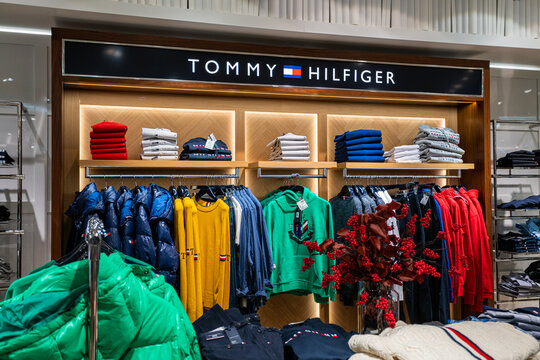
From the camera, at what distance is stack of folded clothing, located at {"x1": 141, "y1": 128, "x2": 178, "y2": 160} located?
3562 mm

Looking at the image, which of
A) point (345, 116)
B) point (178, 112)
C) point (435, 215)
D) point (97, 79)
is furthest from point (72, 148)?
point (435, 215)

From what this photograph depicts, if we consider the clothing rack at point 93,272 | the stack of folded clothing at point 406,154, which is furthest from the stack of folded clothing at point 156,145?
the clothing rack at point 93,272

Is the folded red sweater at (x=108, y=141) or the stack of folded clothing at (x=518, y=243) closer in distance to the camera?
the folded red sweater at (x=108, y=141)

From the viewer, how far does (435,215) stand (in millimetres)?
3873

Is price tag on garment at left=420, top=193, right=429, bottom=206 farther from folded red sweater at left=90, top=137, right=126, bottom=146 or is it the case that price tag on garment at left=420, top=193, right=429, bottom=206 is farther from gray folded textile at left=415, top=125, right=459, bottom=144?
folded red sweater at left=90, top=137, right=126, bottom=146

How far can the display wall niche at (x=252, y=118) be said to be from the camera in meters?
3.52

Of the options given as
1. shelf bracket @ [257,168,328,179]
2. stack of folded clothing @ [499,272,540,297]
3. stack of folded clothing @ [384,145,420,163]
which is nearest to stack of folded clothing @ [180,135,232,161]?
shelf bracket @ [257,168,328,179]

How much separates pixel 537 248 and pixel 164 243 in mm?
3457

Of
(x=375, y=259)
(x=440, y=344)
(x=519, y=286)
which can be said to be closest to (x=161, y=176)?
(x=375, y=259)

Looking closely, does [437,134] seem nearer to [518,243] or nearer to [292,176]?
[518,243]

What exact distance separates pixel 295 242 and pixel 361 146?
1.02 metres

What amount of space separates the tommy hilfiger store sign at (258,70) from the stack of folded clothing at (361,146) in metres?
0.42

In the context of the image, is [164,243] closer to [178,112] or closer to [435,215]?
[178,112]

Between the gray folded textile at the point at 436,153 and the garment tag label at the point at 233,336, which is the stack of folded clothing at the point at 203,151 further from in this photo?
the garment tag label at the point at 233,336
